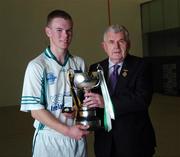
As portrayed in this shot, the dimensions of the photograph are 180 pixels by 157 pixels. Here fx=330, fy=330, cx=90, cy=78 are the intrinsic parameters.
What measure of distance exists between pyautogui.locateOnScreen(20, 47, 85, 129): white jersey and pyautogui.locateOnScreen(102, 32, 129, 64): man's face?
0.85 ft

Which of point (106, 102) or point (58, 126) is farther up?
point (106, 102)

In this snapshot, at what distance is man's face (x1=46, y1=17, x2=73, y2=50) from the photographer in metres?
1.71

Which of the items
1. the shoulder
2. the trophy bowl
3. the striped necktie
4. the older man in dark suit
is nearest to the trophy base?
the trophy bowl

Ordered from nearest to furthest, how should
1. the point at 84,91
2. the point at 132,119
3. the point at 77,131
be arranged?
the point at 77,131
the point at 84,91
the point at 132,119

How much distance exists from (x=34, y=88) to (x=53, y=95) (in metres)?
0.11

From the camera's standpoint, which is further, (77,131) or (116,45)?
(116,45)

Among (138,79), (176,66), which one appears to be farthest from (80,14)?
(138,79)

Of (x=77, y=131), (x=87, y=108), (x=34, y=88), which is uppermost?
(x=34, y=88)

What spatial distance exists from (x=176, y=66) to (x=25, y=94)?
7400 millimetres

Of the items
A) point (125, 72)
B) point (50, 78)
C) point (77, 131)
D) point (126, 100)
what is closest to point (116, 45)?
point (125, 72)

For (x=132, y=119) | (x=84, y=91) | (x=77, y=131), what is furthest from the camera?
(x=132, y=119)

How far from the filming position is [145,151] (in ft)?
6.29

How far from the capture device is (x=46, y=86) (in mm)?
1739

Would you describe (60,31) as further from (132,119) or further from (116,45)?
(132,119)
